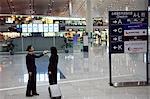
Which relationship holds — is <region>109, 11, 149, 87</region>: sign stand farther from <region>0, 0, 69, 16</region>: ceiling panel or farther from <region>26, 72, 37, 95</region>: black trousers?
<region>0, 0, 69, 16</region>: ceiling panel

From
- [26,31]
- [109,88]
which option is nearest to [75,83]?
[109,88]

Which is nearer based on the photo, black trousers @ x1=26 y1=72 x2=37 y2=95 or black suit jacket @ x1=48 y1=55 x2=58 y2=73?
black suit jacket @ x1=48 y1=55 x2=58 y2=73

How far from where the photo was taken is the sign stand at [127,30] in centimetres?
1109

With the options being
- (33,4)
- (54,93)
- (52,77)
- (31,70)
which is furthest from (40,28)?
(54,93)

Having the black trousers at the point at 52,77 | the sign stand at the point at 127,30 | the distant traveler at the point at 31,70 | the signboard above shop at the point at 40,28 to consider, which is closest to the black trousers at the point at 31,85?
the distant traveler at the point at 31,70

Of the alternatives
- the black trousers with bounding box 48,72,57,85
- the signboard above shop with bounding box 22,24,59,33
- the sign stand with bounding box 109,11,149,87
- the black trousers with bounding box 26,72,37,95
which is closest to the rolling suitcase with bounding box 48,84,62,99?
the black trousers with bounding box 48,72,57,85

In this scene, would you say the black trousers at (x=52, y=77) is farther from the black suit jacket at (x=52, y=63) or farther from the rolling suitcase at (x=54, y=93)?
the rolling suitcase at (x=54, y=93)

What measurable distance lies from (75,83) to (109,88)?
1670 mm

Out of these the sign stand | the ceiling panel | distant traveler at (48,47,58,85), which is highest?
the ceiling panel

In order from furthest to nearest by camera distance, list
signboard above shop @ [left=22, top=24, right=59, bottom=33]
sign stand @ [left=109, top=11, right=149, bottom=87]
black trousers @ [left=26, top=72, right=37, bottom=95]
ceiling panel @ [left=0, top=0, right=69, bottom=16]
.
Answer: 1. ceiling panel @ [left=0, top=0, right=69, bottom=16]
2. signboard above shop @ [left=22, top=24, right=59, bottom=33]
3. sign stand @ [left=109, top=11, right=149, bottom=87]
4. black trousers @ [left=26, top=72, right=37, bottom=95]

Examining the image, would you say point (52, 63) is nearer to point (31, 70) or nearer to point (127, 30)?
point (31, 70)

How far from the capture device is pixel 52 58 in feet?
31.7

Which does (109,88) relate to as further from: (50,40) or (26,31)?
(26,31)

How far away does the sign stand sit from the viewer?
11094mm
